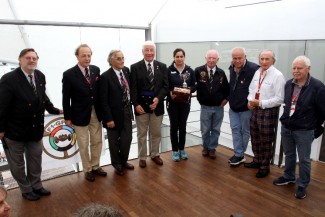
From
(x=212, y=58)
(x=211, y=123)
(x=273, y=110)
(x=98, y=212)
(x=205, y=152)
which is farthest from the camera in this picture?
(x=205, y=152)

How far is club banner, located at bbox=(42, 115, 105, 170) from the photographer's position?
3.16 m

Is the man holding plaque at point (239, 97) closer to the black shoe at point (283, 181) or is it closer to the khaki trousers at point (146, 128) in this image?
→ the black shoe at point (283, 181)

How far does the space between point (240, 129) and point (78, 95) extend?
2.09 meters

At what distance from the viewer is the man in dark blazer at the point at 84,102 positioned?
2.89 metres

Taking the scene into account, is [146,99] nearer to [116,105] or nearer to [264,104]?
[116,105]

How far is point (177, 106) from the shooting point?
3570 millimetres

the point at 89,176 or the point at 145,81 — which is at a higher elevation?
the point at 145,81

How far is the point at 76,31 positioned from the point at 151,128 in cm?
355

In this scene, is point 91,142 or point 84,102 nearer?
point 84,102

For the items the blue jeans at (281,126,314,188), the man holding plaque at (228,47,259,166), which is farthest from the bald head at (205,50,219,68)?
the blue jeans at (281,126,314,188)

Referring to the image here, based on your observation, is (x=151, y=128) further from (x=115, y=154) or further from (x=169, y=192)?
(x=169, y=192)

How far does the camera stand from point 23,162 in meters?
2.68

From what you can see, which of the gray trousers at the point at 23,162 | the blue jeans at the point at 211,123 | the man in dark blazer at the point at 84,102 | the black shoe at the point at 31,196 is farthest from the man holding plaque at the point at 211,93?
the black shoe at the point at 31,196

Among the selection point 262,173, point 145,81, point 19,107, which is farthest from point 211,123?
point 19,107
